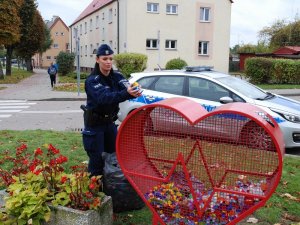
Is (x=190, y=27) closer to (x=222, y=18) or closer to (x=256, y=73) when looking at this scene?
(x=222, y=18)

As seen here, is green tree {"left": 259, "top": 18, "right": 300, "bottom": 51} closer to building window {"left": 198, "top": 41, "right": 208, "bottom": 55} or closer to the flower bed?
building window {"left": 198, "top": 41, "right": 208, "bottom": 55}

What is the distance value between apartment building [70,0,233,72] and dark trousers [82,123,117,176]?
25.3 m

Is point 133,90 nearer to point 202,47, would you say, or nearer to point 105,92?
point 105,92

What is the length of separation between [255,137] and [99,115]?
165cm

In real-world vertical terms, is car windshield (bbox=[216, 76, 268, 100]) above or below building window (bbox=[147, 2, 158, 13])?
below

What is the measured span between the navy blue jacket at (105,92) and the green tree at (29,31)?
38103 mm

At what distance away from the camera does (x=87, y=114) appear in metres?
3.88

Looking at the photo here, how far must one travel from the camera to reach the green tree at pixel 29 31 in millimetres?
39244

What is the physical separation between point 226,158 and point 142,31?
27.8 metres

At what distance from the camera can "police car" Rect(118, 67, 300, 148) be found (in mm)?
7051

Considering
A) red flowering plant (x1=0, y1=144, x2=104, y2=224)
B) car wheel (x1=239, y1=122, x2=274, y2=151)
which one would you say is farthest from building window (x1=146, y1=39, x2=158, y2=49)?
car wheel (x1=239, y1=122, x2=274, y2=151)

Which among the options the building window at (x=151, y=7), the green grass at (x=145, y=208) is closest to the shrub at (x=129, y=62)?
the building window at (x=151, y=7)

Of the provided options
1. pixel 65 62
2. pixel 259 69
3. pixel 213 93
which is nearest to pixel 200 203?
pixel 213 93

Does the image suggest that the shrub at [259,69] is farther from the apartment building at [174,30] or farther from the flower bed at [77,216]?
the flower bed at [77,216]
